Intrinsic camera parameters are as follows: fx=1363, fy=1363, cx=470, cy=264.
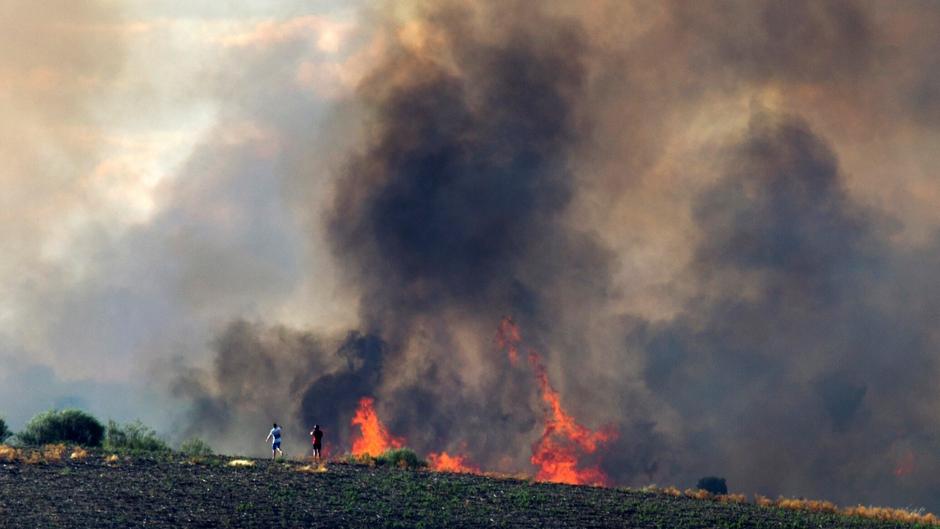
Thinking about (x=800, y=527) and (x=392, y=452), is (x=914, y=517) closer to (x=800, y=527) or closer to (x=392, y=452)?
(x=800, y=527)

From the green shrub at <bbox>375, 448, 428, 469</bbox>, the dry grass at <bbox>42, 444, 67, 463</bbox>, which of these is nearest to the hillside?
the dry grass at <bbox>42, 444, 67, 463</bbox>

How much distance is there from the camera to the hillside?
5831 cm

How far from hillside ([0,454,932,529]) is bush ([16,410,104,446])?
857 cm

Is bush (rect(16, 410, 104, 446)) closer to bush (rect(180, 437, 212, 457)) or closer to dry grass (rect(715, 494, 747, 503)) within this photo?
bush (rect(180, 437, 212, 457))

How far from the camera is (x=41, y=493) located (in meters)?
61.0

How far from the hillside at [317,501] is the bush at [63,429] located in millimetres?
8567

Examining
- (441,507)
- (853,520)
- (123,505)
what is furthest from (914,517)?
(123,505)

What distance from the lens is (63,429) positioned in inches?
3169

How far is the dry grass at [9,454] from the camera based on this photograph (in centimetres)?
6925

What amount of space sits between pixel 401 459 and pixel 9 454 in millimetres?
21944

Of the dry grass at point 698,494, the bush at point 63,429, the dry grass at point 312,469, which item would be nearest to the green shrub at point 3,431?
the bush at point 63,429

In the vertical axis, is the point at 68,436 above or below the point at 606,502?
above

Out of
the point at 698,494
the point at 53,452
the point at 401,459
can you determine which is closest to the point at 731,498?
the point at 698,494

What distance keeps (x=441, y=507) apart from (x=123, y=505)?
1471 centimetres
